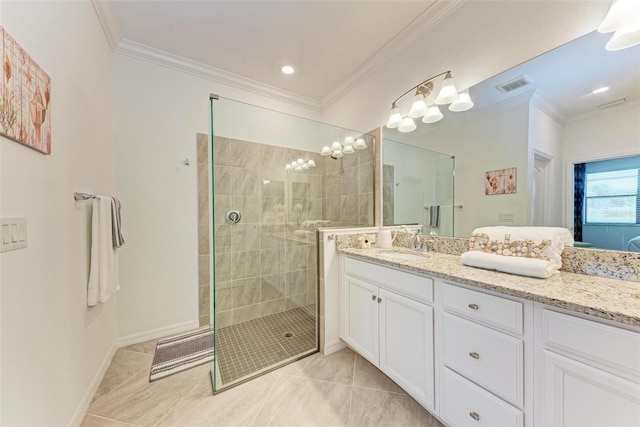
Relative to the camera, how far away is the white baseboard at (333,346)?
6.37 ft

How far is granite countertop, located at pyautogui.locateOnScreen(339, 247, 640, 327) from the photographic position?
73 cm

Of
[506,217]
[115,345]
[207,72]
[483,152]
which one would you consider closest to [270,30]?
[207,72]

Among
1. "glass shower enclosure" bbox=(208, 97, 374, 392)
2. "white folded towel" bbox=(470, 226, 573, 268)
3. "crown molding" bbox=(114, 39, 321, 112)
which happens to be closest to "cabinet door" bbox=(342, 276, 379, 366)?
"glass shower enclosure" bbox=(208, 97, 374, 392)

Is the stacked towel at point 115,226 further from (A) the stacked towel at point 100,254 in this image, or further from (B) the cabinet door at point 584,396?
(B) the cabinet door at point 584,396

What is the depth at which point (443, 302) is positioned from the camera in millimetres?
1197

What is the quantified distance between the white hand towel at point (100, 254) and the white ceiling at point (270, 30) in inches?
59.4

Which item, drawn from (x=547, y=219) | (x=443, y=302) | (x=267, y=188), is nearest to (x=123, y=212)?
(x=267, y=188)

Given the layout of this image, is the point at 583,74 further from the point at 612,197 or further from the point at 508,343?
the point at 508,343

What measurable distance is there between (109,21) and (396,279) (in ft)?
9.50

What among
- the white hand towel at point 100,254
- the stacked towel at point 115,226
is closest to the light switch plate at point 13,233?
the white hand towel at point 100,254

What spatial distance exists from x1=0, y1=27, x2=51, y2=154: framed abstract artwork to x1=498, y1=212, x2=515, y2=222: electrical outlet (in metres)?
2.40

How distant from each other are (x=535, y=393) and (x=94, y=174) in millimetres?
2746

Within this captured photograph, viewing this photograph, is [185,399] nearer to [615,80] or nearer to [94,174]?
[94,174]

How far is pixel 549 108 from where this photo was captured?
1.28 m
